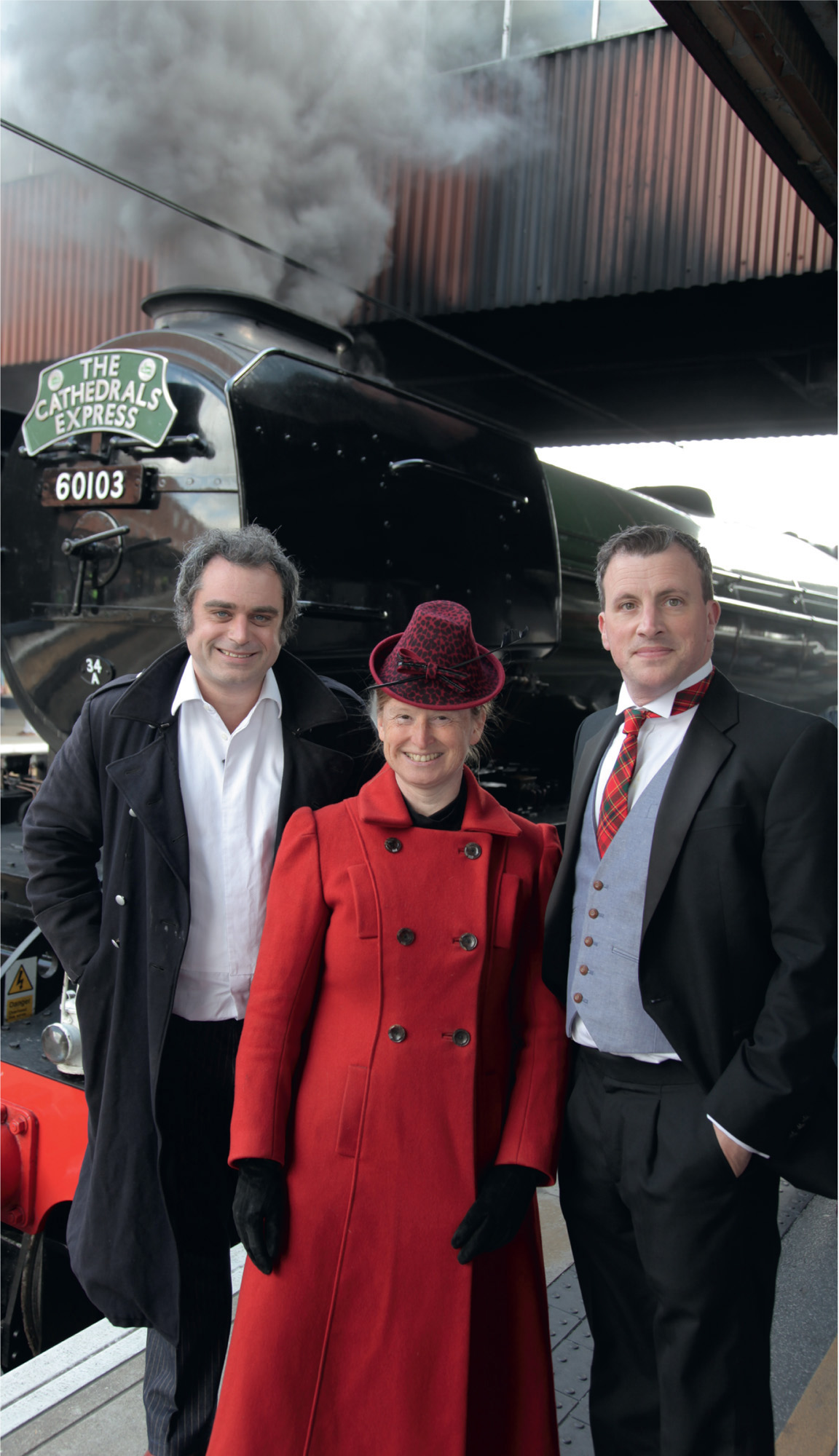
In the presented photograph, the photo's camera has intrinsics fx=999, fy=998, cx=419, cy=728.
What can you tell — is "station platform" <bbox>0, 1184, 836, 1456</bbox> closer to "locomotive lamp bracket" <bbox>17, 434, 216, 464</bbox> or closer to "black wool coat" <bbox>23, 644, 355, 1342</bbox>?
"black wool coat" <bbox>23, 644, 355, 1342</bbox>

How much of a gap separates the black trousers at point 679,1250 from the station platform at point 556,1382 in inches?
23.1

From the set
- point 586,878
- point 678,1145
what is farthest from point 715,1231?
point 586,878

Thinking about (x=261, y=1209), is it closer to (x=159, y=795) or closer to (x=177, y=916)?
(x=177, y=916)

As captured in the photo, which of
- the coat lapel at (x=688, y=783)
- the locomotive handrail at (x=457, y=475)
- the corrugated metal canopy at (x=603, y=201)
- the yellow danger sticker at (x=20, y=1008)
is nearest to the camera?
the coat lapel at (x=688, y=783)

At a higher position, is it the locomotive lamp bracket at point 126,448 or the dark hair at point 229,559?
the locomotive lamp bracket at point 126,448

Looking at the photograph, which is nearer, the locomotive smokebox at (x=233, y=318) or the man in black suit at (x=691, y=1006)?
the man in black suit at (x=691, y=1006)

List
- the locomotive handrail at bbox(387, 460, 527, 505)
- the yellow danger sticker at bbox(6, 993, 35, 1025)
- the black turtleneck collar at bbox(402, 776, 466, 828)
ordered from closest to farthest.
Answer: the black turtleneck collar at bbox(402, 776, 466, 828) < the yellow danger sticker at bbox(6, 993, 35, 1025) < the locomotive handrail at bbox(387, 460, 527, 505)

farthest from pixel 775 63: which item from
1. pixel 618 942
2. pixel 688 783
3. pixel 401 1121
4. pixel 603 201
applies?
pixel 603 201

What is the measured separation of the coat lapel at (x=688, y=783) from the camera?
1.58 m

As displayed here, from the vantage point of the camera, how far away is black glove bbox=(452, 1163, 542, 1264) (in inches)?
59.7

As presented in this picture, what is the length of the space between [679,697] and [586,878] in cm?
35

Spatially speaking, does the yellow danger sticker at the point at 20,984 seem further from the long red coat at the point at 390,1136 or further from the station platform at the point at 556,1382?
the long red coat at the point at 390,1136

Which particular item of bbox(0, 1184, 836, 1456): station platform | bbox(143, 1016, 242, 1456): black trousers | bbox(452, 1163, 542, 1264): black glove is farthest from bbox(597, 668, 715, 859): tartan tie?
bbox(0, 1184, 836, 1456): station platform

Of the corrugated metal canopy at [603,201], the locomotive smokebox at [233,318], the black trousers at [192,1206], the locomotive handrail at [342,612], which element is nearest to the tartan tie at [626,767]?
the black trousers at [192,1206]
